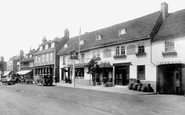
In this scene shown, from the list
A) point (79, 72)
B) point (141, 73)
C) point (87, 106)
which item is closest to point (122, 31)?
point (141, 73)

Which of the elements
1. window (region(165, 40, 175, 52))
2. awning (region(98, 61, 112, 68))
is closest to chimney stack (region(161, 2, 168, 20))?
window (region(165, 40, 175, 52))

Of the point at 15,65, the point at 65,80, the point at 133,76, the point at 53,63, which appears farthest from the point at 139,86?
the point at 15,65

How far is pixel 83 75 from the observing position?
106ft

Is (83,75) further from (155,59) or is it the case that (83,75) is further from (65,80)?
(155,59)

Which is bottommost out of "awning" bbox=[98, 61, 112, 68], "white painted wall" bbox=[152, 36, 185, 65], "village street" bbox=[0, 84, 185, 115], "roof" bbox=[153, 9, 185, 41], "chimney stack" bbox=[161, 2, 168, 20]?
"village street" bbox=[0, 84, 185, 115]

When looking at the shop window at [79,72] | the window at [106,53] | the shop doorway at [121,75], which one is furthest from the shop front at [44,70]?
the shop doorway at [121,75]

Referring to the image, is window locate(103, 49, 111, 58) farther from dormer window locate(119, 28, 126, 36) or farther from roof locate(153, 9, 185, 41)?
roof locate(153, 9, 185, 41)

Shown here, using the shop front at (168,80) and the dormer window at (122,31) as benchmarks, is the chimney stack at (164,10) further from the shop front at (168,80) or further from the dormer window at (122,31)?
the shop front at (168,80)

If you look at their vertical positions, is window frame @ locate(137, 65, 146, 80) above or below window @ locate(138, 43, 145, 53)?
below

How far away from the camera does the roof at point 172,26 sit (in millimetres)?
19906

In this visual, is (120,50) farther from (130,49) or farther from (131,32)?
(131,32)

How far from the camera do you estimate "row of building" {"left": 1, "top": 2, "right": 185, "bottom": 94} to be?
19.9m

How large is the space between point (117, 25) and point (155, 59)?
11.4m

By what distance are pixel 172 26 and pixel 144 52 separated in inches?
168
